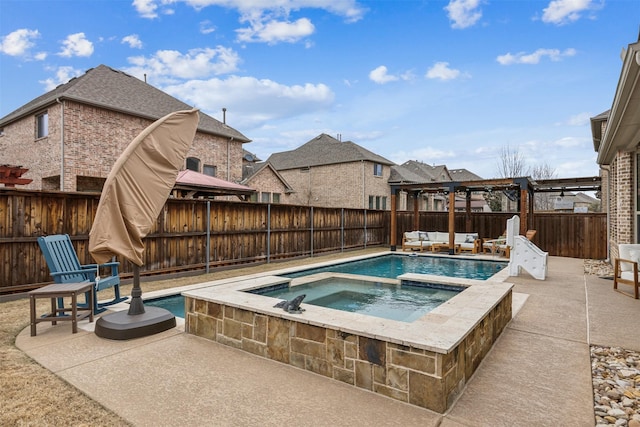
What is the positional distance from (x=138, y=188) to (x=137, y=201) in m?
0.15

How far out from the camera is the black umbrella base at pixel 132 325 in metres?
3.97

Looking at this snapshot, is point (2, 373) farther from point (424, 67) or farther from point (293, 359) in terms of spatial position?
point (424, 67)

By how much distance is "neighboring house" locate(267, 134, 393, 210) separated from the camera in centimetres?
2386

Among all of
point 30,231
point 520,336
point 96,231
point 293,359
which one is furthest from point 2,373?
point 520,336

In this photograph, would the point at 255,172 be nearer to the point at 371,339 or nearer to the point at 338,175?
the point at 338,175

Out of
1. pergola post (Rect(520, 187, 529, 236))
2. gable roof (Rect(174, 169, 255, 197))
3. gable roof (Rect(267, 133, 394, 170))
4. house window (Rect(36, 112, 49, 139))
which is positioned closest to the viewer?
gable roof (Rect(174, 169, 255, 197))

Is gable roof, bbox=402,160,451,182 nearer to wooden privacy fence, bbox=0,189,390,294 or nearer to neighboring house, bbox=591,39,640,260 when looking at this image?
wooden privacy fence, bbox=0,189,390,294

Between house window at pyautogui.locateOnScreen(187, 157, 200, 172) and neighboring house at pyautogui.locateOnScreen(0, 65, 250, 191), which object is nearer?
neighboring house at pyautogui.locateOnScreen(0, 65, 250, 191)

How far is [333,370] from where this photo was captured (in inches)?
118

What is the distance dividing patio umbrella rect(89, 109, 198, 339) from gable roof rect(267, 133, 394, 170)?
20.0m

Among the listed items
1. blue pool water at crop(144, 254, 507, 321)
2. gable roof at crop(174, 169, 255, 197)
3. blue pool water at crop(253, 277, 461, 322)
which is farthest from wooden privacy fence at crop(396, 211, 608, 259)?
gable roof at crop(174, 169, 255, 197)

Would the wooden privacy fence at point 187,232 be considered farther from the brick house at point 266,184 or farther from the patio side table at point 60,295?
the brick house at point 266,184

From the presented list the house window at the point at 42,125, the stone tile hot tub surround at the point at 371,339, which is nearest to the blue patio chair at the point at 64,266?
the stone tile hot tub surround at the point at 371,339

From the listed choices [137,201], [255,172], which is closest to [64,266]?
[137,201]
